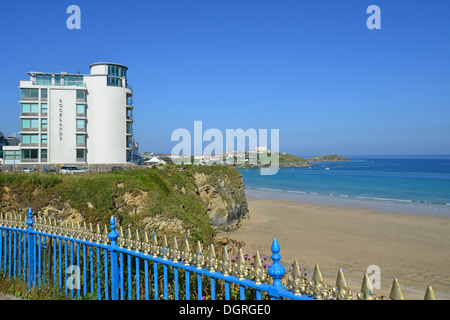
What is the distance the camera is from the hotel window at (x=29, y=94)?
3544cm

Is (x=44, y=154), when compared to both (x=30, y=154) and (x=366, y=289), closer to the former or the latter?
(x=30, y=154)

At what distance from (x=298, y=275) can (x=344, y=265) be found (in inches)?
642

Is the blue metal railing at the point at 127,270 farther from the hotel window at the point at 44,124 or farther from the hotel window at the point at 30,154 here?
the hotel window at the point at 44,124

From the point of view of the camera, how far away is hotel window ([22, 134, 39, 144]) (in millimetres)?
35531

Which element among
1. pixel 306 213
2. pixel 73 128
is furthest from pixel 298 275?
pixel 73 128

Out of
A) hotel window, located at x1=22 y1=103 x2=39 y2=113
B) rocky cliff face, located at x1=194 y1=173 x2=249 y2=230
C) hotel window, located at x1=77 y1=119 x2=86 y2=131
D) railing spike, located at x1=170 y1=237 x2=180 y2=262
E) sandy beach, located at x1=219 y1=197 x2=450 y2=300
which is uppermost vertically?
hotel window, located at x1=22 y1=103 x2=39 y2=113

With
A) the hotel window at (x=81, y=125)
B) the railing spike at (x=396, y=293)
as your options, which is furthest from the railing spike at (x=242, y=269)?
the hotel window at (x=81, y=125)

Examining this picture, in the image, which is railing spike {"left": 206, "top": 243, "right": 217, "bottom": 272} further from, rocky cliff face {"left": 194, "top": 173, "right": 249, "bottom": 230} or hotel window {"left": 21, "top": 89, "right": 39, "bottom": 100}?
hotel window {"left": 21, "top": 89, "right": 39, "bottom": 100}

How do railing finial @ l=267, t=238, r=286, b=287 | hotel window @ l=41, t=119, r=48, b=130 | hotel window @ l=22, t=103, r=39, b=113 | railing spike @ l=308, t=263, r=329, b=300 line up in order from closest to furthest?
railing spike @ l=308, t=263, r=329, b=300 → railing finial @ l=267, t=238, r=286, b=287 → hotel window @ l=22, t=103, r=39, b=113 → hotel window @ l=41, t=119, r=48, b=130

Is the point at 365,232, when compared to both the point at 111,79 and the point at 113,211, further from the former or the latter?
the point at 111,79

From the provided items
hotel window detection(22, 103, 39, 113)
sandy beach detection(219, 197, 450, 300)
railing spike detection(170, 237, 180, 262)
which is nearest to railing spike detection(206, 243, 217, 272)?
railing spike detection(170, 237, 180, 262)

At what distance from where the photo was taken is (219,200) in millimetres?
26734

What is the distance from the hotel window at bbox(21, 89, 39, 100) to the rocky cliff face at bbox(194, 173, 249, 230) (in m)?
23.3
